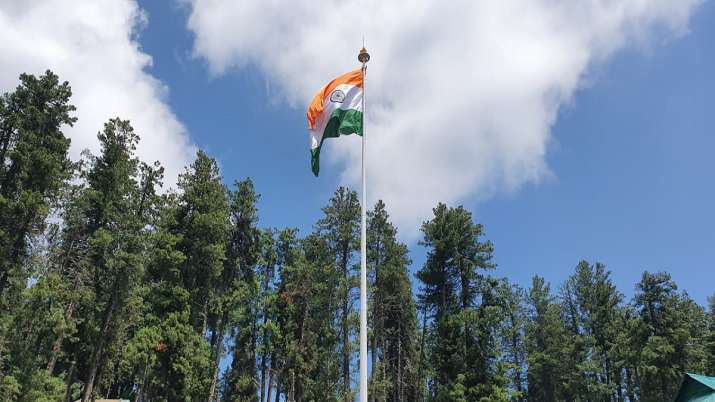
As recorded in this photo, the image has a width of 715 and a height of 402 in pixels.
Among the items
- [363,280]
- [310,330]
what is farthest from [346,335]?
[363,280]

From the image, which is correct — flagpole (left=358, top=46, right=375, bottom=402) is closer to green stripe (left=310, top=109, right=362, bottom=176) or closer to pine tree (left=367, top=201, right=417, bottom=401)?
green stripe (left=310, top=109, right=362, bottom=176)

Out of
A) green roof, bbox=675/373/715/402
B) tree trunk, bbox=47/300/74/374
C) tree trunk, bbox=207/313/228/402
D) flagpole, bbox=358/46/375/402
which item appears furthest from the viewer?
tree trunk, bbox=207/313/228/402

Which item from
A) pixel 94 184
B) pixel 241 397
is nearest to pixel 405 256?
pixel 241 397

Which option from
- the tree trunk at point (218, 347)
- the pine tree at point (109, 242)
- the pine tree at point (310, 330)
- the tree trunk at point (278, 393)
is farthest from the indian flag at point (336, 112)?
the tree trunk at point (278, 393)

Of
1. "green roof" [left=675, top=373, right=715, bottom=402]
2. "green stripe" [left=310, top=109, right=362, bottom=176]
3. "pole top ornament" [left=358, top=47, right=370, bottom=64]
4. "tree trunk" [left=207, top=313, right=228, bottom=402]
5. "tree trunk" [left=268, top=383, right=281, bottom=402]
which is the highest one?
"pole top ornament" [left=358, top=47, right=370, bottom=64]

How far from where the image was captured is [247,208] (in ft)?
120

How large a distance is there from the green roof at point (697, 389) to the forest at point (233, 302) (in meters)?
11.3

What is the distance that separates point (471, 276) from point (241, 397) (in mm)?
16971

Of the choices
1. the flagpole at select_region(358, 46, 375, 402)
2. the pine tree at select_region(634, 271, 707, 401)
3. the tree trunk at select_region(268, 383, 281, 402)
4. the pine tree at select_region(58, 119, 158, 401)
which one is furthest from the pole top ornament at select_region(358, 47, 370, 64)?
the pine tree at select_region(634, 271, 707, 401)

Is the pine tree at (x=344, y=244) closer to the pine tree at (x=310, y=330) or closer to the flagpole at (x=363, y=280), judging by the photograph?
the pine tree at (x=310, y=330)

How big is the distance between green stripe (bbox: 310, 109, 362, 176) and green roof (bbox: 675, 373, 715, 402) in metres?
15.8

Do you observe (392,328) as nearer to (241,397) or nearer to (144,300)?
(241,397)

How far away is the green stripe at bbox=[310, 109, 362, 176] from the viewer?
13.6 meters

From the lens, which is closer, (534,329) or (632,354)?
(632,354)
